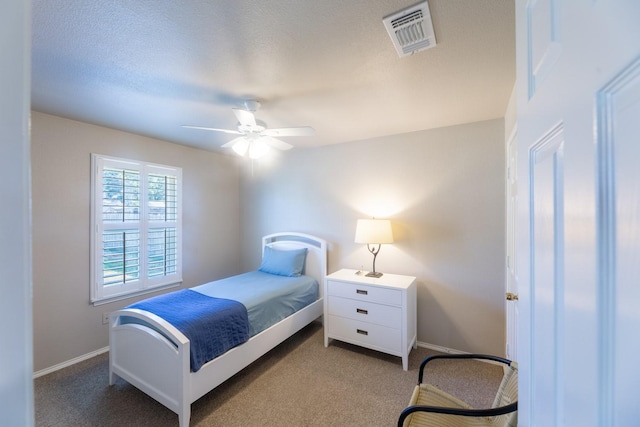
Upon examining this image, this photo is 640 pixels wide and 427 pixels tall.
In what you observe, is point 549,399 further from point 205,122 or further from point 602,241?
point 205,122

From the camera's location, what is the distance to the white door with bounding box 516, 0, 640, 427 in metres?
0.32

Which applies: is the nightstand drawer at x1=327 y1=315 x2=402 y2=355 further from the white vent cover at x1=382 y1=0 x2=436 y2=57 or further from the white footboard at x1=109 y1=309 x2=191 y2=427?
the white vent cover at x1=382 y1=0 x2=436 y2=57

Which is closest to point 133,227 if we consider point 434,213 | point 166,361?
point 166,361

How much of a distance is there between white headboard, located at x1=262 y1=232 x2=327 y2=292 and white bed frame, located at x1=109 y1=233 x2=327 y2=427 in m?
1.06

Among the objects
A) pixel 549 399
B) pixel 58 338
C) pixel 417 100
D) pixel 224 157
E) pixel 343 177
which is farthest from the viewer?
pixel 224 157

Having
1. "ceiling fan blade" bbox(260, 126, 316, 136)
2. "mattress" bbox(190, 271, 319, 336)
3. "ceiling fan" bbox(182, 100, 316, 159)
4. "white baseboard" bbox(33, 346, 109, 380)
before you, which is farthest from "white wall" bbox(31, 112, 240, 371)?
"ceiling fan blade" bbox(260, 126, 316, 136)

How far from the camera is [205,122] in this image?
265 centimetres

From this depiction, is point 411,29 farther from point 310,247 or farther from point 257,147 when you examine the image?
point 310,247

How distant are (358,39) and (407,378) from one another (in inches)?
102

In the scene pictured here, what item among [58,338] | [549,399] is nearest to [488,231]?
[549,399]

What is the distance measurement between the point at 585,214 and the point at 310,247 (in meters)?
3.18

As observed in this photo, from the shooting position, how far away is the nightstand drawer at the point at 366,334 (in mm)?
2485

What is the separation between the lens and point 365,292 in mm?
2621

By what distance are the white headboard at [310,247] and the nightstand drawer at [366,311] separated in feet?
1.85
